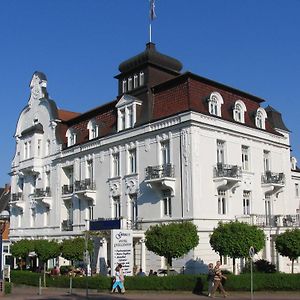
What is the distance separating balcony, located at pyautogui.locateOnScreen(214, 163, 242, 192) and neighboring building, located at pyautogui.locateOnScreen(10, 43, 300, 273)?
68 millimetres

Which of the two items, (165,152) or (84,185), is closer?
(165,152)

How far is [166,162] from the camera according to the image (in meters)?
36.4

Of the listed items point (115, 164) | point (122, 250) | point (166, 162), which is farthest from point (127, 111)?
point (122, 250)

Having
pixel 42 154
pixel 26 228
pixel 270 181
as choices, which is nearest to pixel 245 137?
pixel 270 181

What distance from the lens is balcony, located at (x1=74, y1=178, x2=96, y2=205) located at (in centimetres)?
4253

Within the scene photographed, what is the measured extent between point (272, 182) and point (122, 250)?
1409 cm

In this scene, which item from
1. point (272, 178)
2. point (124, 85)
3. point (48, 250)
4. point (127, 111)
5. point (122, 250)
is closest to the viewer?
point (122, 250)

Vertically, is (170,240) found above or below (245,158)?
below

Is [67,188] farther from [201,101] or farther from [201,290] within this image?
[201,290]

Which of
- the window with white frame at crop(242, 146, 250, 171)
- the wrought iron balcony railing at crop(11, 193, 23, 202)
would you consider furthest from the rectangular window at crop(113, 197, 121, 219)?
the wrought iron balcony railing at crop(11, 193, 23, 202)

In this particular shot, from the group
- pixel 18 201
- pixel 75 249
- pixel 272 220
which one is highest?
pixel 18 201

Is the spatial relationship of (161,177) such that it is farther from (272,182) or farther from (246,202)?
(272,182)

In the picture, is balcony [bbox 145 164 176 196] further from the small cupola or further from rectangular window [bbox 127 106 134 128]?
the small cupola

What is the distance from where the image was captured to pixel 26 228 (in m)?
51.8
